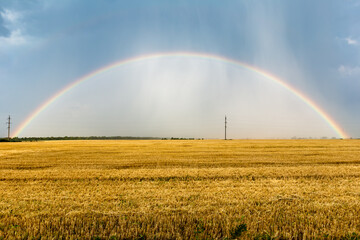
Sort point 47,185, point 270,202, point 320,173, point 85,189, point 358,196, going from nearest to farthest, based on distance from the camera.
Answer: point 270,202 < point 358,196 < point 85,189 < point 47,185 < point 320,173

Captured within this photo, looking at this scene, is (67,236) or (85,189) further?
(85,189)

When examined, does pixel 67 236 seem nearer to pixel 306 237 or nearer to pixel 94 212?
pixel 94 212

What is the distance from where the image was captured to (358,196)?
31.9ft

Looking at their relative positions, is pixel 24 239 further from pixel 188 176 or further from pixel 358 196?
pixel 358 196

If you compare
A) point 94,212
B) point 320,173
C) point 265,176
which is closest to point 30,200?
point 94,212

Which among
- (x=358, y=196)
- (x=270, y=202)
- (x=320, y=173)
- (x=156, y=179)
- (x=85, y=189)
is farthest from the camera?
(x=320, y=173)

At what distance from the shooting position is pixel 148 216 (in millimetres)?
7207

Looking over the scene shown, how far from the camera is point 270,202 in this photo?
875 centimetres

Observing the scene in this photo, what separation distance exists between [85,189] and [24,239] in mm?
4942

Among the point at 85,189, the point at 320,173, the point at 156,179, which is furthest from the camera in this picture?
the point at 320,173

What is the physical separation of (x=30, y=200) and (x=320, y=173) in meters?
14.9

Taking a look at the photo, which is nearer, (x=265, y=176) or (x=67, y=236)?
(x=67, y=236)

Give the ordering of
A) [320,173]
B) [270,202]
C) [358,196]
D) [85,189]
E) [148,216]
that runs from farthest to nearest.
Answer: [320,173] → [85,189] → [358,196] → [270,202] → [148,216]

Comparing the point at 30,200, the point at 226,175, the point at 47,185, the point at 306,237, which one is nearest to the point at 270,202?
the point at 306,237
